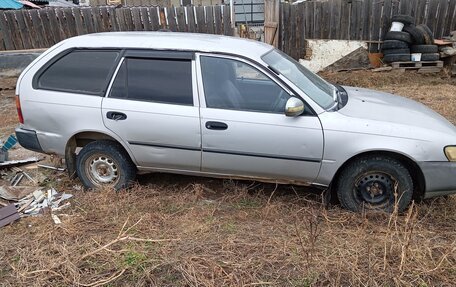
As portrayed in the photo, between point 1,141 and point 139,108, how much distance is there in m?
3.41

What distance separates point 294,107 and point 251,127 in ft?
1.54

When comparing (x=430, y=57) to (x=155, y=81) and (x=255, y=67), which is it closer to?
(x=255, y=67)

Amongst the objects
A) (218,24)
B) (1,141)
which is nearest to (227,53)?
(1,141)

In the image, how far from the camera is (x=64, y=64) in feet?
14.2

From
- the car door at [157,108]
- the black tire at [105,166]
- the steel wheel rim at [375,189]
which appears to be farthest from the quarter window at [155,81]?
the steel wheel rim at [375,189]

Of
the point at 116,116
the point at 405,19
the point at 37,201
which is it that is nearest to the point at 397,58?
the point at 405,19

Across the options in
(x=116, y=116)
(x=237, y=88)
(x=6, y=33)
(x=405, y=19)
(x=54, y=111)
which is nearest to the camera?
(x=237, y=88)

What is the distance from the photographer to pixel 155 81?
4102 millimetres

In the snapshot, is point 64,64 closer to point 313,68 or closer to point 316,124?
point 316,124

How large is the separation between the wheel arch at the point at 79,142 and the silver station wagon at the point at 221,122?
14mm

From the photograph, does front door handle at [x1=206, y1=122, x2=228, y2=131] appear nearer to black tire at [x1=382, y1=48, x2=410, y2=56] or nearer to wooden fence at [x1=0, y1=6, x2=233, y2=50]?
wooden fence at [x1=0, y1=6, x2=233, y2=50]

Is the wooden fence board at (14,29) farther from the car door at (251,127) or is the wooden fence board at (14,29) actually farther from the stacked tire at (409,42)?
the stacked tire at (409,42)

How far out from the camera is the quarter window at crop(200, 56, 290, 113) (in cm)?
386

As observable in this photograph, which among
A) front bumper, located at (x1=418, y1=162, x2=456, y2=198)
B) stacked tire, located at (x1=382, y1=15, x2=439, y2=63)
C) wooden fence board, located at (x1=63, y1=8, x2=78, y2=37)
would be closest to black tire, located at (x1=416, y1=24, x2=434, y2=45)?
stacked tire, located at (x1=382, y1=15, x2=439, y2=63)
